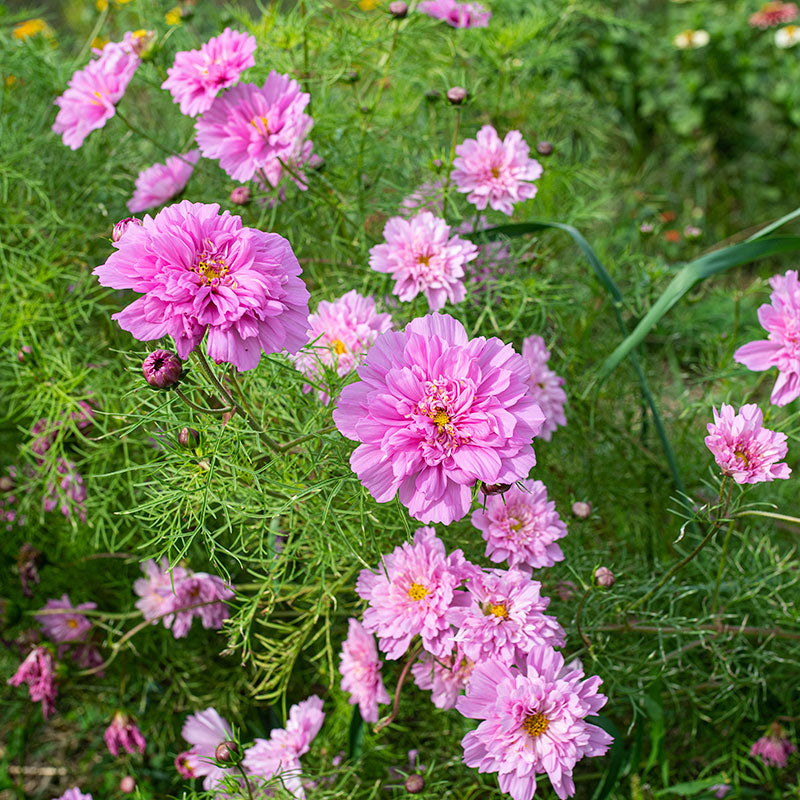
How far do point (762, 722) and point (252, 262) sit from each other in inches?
45.7

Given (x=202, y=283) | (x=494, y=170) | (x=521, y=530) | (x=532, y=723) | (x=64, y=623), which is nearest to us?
(x=202, y=283)

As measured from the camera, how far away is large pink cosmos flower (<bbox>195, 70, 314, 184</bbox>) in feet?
3.84

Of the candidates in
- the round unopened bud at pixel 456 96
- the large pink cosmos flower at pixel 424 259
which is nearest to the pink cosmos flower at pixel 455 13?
the round unopened bud at pixel 456 96

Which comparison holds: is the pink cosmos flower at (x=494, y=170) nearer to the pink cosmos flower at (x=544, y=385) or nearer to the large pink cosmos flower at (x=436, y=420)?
the pink cosmos flower at (x=544, y=385)

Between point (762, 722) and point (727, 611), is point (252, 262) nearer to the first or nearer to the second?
point (727, 611)

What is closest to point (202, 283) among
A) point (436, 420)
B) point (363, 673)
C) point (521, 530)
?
point (436, 420)

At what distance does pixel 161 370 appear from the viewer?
2.70 ft

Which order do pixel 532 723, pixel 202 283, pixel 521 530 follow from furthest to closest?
1. pixel 521 530
2. pixel 532 723
3. pixel 202 283

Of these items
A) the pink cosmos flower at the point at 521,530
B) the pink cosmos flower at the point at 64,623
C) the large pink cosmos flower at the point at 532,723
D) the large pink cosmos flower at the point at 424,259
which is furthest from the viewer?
the pink cosmos flower at the point at 64,623

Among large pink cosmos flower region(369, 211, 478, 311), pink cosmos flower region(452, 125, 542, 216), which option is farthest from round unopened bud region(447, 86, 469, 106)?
large pink cosmos flower region(369, 211, 478, 311)

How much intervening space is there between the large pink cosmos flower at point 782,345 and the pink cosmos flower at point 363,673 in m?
0.62

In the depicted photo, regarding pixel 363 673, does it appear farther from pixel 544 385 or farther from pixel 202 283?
pixel 202 283

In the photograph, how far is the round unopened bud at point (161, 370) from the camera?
2.70ft

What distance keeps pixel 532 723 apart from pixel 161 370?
530 millimetres
